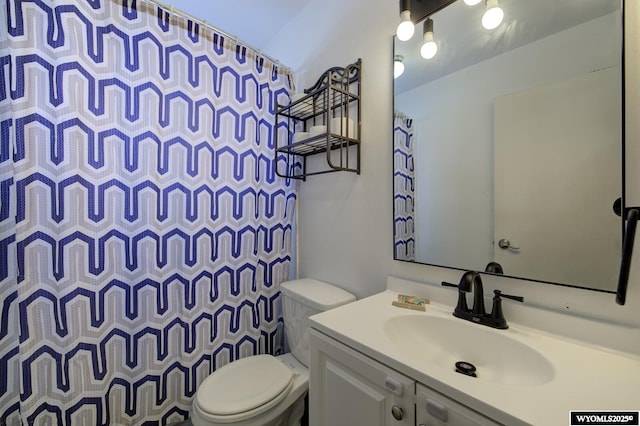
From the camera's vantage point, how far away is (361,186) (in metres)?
1.33

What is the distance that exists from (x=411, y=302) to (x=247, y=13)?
77.2 inches

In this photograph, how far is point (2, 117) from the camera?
991 millimetres

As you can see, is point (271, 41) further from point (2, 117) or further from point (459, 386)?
point (459, 386)

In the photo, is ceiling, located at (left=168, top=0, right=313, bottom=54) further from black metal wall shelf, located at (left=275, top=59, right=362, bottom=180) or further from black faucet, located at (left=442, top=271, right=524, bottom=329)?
black faucet, located at (left=442, top=271, right=524, bottom=329)

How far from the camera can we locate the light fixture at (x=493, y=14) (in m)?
0.88

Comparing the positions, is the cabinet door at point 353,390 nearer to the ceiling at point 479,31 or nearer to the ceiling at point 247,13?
the ceiling at point 479,31

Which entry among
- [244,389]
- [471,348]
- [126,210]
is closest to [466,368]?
[471,348]

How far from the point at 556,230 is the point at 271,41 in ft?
6.87

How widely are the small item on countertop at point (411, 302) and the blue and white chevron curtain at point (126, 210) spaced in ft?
2.84

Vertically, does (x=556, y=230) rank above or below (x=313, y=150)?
below

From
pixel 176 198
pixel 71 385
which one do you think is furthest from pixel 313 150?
pixel 71 385

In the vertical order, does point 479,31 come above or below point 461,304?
above

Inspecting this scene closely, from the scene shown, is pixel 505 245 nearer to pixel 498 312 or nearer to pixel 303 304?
pixel 498 312

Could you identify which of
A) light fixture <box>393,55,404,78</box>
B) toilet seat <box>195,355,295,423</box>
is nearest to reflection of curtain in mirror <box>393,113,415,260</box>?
light fixture <box>393,55,404,78</box>
